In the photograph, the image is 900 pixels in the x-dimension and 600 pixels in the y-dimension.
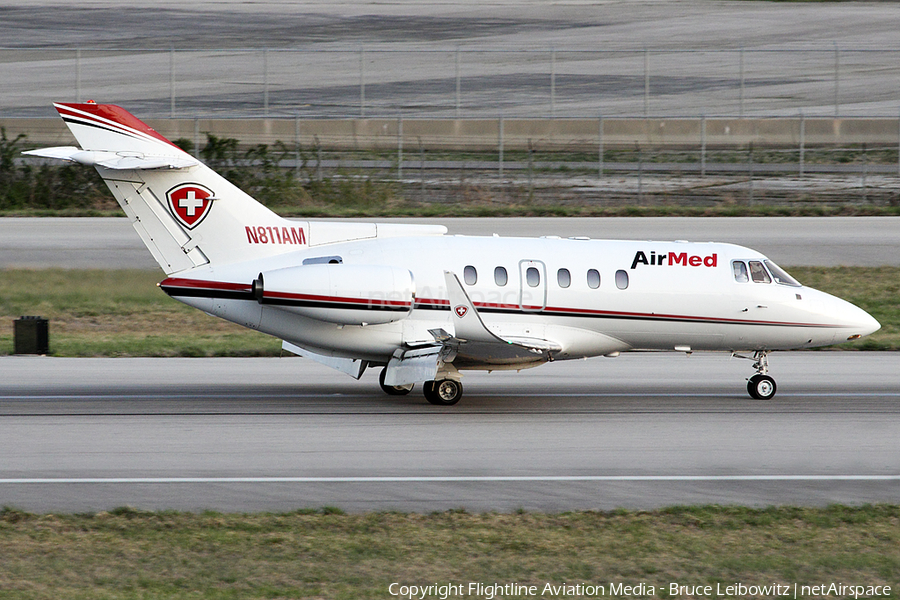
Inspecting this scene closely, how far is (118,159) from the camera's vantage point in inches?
663

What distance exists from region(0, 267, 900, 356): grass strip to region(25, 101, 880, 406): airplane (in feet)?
20.1

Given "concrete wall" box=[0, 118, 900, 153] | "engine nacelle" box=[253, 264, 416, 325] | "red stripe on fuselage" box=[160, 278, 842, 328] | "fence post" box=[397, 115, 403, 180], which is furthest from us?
"concrete wall" box=[0, 118, 900, 153]

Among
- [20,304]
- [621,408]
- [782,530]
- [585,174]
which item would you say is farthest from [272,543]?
[585,174]

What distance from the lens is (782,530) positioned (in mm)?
10523

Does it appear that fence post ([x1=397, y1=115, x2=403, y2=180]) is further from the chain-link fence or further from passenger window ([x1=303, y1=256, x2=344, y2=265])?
passenger window ([x1=303, y1=256, x2=344, y2=265])

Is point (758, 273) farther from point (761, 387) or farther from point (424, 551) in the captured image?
point (424, 551)

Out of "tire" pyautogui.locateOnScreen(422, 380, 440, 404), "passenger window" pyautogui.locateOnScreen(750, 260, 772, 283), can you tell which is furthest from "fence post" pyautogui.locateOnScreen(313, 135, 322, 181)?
"passenger window" pyautogui.locateOnScreen(750, 260, 772, 283)

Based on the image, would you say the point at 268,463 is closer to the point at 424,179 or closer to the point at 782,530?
the point at 782,530

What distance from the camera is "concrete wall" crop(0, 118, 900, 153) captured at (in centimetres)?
4675

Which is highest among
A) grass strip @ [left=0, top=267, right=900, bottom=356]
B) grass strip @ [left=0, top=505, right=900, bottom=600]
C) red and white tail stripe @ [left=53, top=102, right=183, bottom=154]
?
red and white tail stripe @ [left=53, top=102, right=183, bottom=154]

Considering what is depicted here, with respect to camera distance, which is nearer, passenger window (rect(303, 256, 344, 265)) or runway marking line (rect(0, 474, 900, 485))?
runway marking line (rect(0, 474, 900, 485))

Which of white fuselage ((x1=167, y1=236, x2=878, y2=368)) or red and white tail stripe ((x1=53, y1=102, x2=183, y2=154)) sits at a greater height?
red and white tail stripe ((x1=53, y1=102, x2=183, y2=154))

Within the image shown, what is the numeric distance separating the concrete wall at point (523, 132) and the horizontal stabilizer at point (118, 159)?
2894 cm

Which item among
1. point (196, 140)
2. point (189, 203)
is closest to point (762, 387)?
point (189, 203)
